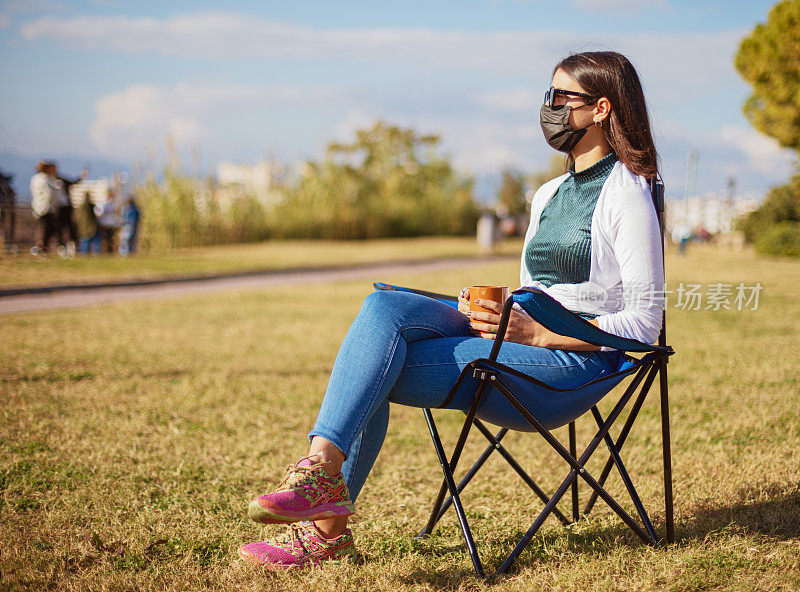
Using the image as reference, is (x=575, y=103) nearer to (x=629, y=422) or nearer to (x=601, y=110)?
(x=601, y=110)

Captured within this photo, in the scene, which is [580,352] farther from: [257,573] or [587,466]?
[587,466]

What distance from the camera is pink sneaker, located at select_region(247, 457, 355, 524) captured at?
7.02 feet

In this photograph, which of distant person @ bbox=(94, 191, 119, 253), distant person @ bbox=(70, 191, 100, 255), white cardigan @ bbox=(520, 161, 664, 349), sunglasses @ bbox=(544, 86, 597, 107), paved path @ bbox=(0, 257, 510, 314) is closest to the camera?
white cardigan @ bbox=(520, 161, 664, 349)

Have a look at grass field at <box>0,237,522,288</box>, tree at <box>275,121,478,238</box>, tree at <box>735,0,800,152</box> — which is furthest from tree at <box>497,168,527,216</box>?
tree at <box>735,0,800,152</box>

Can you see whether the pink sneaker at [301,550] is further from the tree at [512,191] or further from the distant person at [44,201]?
the tree at [512,191]

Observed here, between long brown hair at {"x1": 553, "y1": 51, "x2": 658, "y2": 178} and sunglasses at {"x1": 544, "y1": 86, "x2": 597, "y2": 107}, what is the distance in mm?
18

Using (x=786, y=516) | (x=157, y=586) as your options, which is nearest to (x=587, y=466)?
(x=786, y=516)

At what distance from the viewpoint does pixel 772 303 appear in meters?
11.0

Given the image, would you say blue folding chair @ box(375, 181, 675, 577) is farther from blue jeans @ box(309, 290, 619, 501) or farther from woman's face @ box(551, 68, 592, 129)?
woman's face @ box(551, 68, 592, 129)

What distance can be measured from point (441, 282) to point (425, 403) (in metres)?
12.9

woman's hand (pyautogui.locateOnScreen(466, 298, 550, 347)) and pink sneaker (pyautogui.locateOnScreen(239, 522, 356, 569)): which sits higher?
woman's hand (pyautogui.locateOnScreen(466, 298, 550, 347))

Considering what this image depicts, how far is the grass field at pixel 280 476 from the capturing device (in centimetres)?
245

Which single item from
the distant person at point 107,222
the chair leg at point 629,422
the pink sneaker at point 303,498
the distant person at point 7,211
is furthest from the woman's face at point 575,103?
the distant person at point 107,222

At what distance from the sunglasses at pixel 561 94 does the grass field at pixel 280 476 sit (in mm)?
1632
